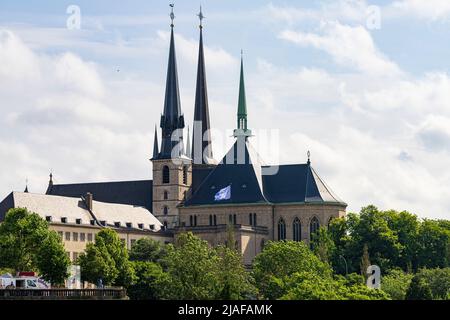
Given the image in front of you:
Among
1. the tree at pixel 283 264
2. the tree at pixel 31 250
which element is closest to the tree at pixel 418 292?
the tree at pixel 283 264

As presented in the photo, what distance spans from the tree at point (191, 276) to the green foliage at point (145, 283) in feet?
24.2

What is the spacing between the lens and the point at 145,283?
574ft

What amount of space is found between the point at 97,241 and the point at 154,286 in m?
9.64

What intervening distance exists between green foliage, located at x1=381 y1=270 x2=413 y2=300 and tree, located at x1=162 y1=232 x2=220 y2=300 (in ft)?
66.9

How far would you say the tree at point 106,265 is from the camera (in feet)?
546

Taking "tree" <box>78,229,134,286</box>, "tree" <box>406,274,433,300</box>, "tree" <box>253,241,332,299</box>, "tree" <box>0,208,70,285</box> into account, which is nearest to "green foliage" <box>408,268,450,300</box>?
"tree" <box>406,274,433,300</box>

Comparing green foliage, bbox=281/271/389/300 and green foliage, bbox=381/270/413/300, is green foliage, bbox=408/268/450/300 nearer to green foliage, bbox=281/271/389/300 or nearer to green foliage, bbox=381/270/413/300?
green foliage, bbox=381/270/413/300

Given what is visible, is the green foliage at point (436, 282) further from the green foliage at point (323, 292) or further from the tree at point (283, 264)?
the green foliage at point (323, 292)

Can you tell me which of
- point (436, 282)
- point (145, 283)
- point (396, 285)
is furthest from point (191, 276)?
point (436, 282)
